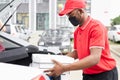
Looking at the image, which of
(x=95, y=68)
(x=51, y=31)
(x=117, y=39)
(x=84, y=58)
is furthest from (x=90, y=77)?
(x=117, y=39)

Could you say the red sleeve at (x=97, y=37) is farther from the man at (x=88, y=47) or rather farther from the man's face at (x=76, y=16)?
the man's face at (x=76, y=16)

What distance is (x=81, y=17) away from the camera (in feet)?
13.1

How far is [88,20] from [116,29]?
2521 cm

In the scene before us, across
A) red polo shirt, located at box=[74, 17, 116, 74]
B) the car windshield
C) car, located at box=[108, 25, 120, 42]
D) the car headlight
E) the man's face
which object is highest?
the man's face

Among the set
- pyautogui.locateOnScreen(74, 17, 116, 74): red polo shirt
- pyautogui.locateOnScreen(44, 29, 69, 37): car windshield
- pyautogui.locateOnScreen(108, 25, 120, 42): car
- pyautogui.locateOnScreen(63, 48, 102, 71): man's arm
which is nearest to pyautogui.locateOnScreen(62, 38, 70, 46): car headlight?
pyautogui.locateOnScreen(44, 29, 69, 37): car windshield

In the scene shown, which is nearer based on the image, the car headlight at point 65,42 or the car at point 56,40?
the car at point 56,40

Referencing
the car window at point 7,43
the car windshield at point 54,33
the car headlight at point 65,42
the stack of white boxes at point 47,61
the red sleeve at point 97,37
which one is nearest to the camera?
the red sleeve at point 97,37

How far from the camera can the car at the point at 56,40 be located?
644 inches

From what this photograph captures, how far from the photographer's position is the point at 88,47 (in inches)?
159

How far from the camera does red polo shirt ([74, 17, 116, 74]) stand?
393cm

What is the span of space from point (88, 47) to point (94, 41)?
0.47ft

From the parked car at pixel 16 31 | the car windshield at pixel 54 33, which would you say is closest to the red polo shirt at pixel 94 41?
the parked car at pixel 16 31

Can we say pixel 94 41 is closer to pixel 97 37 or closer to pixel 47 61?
pixel 97 37

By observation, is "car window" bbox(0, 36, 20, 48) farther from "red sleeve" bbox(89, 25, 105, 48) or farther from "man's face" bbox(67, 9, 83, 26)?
"red sleeve" bbox(89, 25, 105, 48)
